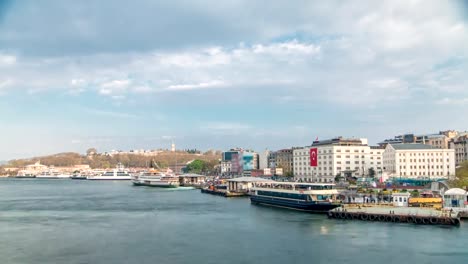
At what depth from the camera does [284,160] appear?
190ft

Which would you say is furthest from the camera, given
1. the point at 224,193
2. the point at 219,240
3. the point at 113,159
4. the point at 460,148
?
the point at 113,159

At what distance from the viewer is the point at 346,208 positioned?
21.1m

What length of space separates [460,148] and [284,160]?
20041 millimetres

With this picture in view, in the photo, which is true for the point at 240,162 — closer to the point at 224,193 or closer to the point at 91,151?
the point at 224,193

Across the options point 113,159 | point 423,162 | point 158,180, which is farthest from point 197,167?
point 113,159

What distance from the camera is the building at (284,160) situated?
5645 cm

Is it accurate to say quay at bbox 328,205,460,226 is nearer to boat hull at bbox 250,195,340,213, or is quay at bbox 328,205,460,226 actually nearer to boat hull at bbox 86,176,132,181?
boat hull at bbox 250,195,340,213

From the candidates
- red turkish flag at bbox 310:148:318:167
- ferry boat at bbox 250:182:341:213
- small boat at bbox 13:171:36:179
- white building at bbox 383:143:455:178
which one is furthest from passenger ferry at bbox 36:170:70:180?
ferry boat at bbox 250:182:341:213

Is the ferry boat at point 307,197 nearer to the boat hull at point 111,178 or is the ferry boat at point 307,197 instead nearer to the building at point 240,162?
the building at point 240,162

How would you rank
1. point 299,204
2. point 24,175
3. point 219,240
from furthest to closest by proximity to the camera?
point 24,175 < point 299,204 < point 219,240

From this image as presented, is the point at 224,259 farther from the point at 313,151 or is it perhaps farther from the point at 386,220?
the point at 313,151

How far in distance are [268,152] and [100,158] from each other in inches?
3087

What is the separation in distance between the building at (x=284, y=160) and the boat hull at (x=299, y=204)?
27.2 m

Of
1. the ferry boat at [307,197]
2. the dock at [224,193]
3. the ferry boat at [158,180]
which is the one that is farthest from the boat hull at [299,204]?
the ferry boat at [158,180]
